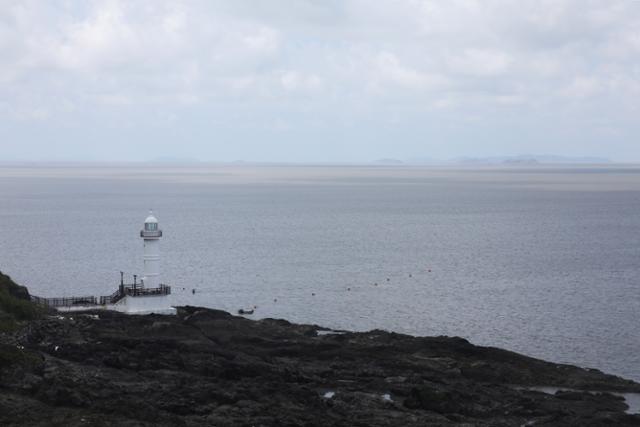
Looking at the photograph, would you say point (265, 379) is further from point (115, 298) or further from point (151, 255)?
point (115, 298)

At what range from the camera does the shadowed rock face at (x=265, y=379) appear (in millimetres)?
24875

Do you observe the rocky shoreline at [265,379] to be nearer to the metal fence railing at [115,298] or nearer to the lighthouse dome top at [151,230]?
the metal fence railing at [115,298]

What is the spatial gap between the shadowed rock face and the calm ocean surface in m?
7.08

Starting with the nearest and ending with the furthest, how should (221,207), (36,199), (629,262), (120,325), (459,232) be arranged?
(120,325) < (629,262) < (459,232) < (221,207) < (36,199)

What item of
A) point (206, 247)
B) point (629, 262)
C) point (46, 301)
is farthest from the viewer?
point (206, 247)

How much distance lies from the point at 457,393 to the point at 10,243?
71.3 m

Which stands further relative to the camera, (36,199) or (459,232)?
(36,199)

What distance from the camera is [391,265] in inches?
2975

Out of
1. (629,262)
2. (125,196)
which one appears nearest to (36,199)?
(125,196)

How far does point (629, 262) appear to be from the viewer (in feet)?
246

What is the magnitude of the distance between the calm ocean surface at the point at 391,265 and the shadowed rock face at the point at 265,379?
7076mm

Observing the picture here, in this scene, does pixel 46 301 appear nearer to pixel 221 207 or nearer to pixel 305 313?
pixel 305 313

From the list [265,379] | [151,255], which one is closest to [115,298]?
[151,255]

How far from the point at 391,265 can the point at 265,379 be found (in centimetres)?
4676
